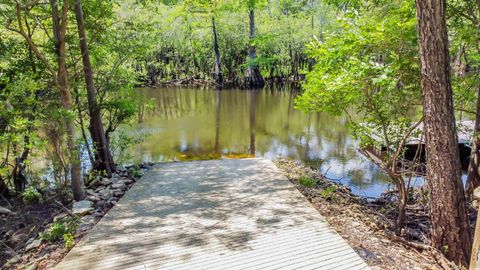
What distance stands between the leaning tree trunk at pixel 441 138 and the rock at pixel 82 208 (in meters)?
3.85

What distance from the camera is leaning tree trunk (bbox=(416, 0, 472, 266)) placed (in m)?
2.81

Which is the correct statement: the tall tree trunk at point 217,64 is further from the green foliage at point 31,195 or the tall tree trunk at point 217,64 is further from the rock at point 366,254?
the rock at point 366,254

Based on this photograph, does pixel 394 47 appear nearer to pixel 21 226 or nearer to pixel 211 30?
pixel 21 226

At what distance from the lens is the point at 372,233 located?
3.27 meters

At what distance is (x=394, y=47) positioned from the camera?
11.4 ft

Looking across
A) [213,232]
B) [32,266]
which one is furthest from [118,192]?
[213,232]

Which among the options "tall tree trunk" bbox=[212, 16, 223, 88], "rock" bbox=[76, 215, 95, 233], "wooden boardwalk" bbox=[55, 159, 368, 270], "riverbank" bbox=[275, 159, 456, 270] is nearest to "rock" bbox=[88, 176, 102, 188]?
"wooden boardwalk" bbox=[55, 159, 368, 270]

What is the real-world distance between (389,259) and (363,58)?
88.6 inches

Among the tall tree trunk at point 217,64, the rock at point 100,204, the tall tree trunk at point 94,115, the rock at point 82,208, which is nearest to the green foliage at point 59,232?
the rock at point 82,208

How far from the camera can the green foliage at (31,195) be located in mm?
4625

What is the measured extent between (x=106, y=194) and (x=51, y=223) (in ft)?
2.59

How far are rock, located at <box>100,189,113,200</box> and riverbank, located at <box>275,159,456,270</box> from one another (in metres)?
2.75

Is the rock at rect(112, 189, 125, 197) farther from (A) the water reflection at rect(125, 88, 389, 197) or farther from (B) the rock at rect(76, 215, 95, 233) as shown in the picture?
(A) the water reflection at rect(125, 88, 389, 197)

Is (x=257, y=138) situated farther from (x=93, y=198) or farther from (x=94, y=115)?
(x=93, y=198)
